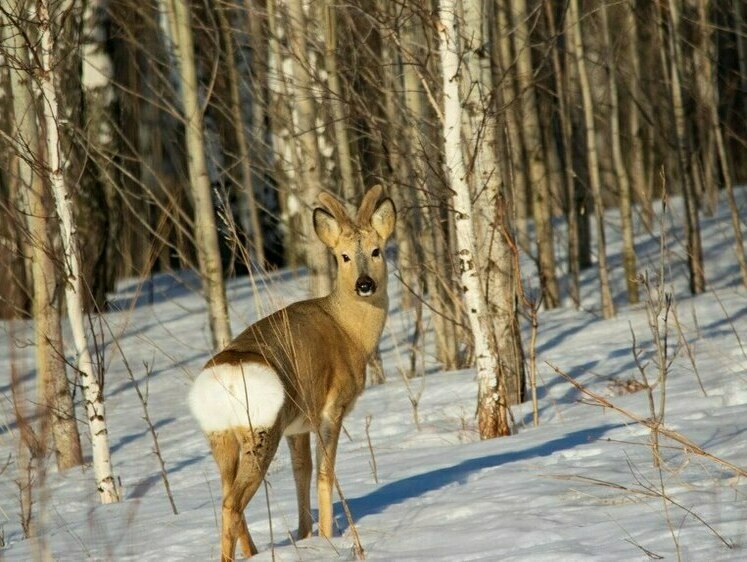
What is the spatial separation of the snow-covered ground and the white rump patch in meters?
0.43

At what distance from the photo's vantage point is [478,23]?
853 centimetres

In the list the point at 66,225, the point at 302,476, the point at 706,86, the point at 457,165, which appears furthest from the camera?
the point at 706,86

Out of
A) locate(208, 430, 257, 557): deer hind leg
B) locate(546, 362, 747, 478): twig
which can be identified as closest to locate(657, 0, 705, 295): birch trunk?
locate(546, 362, 747, 478): twig

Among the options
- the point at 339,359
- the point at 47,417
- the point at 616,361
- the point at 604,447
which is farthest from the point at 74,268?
the point at 616,361

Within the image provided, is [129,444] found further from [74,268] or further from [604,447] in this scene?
[604,447]

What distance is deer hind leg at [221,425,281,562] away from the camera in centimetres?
464

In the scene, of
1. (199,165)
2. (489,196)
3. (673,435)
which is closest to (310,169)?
(199,165)

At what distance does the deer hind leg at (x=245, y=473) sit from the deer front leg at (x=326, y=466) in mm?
539

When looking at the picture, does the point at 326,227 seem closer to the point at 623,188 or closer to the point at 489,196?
the point at 489,196

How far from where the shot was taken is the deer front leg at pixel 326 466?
207 inches

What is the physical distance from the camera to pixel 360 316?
19.5 feet

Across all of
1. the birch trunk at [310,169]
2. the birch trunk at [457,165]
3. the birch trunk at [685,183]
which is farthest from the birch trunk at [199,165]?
the birch trunk at [685,183]

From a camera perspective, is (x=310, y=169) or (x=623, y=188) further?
(x=623, y=188)

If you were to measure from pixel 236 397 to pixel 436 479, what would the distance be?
209 cm
